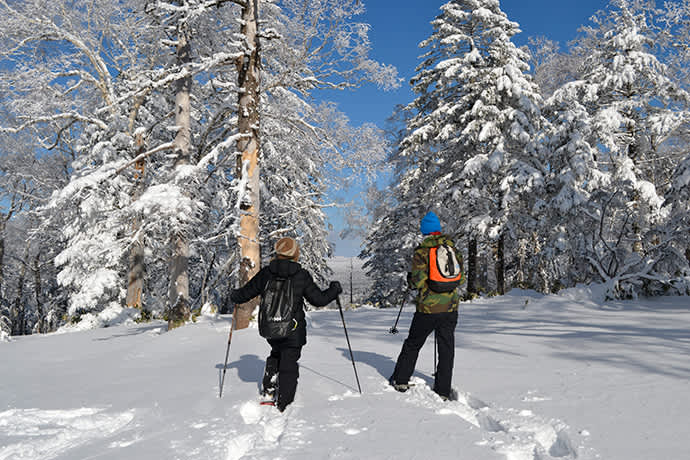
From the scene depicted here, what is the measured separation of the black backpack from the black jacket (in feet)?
0.20

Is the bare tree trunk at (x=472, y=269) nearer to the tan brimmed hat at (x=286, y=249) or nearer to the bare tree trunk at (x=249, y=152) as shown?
the bare tree trunk at (x=249, y=152)

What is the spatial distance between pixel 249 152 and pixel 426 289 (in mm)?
5025

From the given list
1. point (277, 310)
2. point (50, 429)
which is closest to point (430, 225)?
point (277, 310)

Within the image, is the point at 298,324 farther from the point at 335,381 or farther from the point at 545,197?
the point at 545,197

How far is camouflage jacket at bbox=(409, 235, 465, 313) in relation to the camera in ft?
13.7

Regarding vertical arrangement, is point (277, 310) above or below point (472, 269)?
below

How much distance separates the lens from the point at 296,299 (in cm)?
404

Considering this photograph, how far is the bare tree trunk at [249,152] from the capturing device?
7.75m

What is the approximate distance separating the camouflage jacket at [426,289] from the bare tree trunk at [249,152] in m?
4.21

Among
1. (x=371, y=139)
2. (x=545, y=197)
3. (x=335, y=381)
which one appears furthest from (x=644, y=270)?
(x=335, y=381)

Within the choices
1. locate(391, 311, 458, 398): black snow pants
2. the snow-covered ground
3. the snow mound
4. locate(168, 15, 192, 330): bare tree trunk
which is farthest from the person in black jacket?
locate(168, 15, 192, 330): bare tree trunk

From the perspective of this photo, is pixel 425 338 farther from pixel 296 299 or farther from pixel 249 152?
pixel 249 152

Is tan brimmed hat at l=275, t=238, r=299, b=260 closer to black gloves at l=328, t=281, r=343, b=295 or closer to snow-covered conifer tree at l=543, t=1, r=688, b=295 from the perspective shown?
black gloves at l=328, t=281, r=343, b=295

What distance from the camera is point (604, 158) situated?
64.7ft
